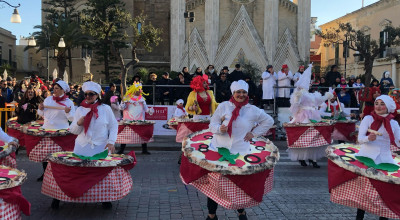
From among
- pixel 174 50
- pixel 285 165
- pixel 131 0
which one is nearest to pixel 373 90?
pixel 285 165

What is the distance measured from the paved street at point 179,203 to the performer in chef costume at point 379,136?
125 centimetres

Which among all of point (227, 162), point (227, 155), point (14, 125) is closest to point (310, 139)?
point (227, 155)

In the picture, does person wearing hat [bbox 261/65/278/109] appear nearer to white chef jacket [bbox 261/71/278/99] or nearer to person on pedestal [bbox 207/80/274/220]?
white chef jacket [bbox 261/71/278/99]

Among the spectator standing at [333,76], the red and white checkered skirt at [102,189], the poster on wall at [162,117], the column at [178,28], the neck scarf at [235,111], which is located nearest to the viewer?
the neck scarf at [235,111]

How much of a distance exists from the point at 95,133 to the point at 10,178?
222cm

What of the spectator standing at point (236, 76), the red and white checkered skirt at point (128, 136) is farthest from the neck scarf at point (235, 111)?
the spectator standing at point (236, 76)

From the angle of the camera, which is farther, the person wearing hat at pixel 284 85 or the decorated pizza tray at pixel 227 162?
the person wearing hat at pixel 284 85

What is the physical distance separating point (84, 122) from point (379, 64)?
4139cm

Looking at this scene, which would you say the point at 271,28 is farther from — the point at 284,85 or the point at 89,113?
the point at 89,113

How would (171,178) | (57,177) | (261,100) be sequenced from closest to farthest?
(57,177) < (171,178) < (261,100)

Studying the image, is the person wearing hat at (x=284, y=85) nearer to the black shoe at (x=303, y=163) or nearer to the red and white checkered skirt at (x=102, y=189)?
the black shoe at (x=303, y=163)

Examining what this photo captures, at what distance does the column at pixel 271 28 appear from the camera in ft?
138

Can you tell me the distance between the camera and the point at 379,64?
4272 centimetres

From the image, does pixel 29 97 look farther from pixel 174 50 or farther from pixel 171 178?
pixel 174 50
